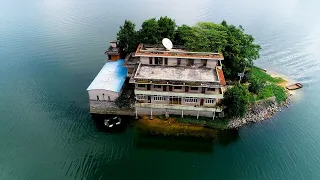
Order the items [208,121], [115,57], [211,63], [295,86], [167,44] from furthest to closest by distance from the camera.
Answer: [295,86] < [115,57] < [167,44] < [211,63] < [208,121]

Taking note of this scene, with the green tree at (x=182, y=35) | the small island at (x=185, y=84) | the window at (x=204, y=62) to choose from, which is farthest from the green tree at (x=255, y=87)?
the green tree at (x=182, y=35)

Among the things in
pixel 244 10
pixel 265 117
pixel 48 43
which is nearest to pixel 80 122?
pixel 265 117

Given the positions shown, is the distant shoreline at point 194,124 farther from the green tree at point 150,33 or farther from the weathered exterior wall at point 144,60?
the green tree at point 150,33

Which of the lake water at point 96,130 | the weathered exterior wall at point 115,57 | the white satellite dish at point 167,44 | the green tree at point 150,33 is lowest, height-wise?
the lake water at point 96,130

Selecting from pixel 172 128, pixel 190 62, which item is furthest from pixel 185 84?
pixel 172 128

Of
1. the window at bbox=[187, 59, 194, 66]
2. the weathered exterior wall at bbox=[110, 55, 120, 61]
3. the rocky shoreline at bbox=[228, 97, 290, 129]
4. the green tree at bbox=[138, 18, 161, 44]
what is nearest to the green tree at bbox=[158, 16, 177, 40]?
the green tree at bbox=[138, 18, 161, 44]

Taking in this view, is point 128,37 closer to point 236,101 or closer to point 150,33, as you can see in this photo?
point 150,33

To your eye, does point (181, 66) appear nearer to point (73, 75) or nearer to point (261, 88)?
point (261, 88)
